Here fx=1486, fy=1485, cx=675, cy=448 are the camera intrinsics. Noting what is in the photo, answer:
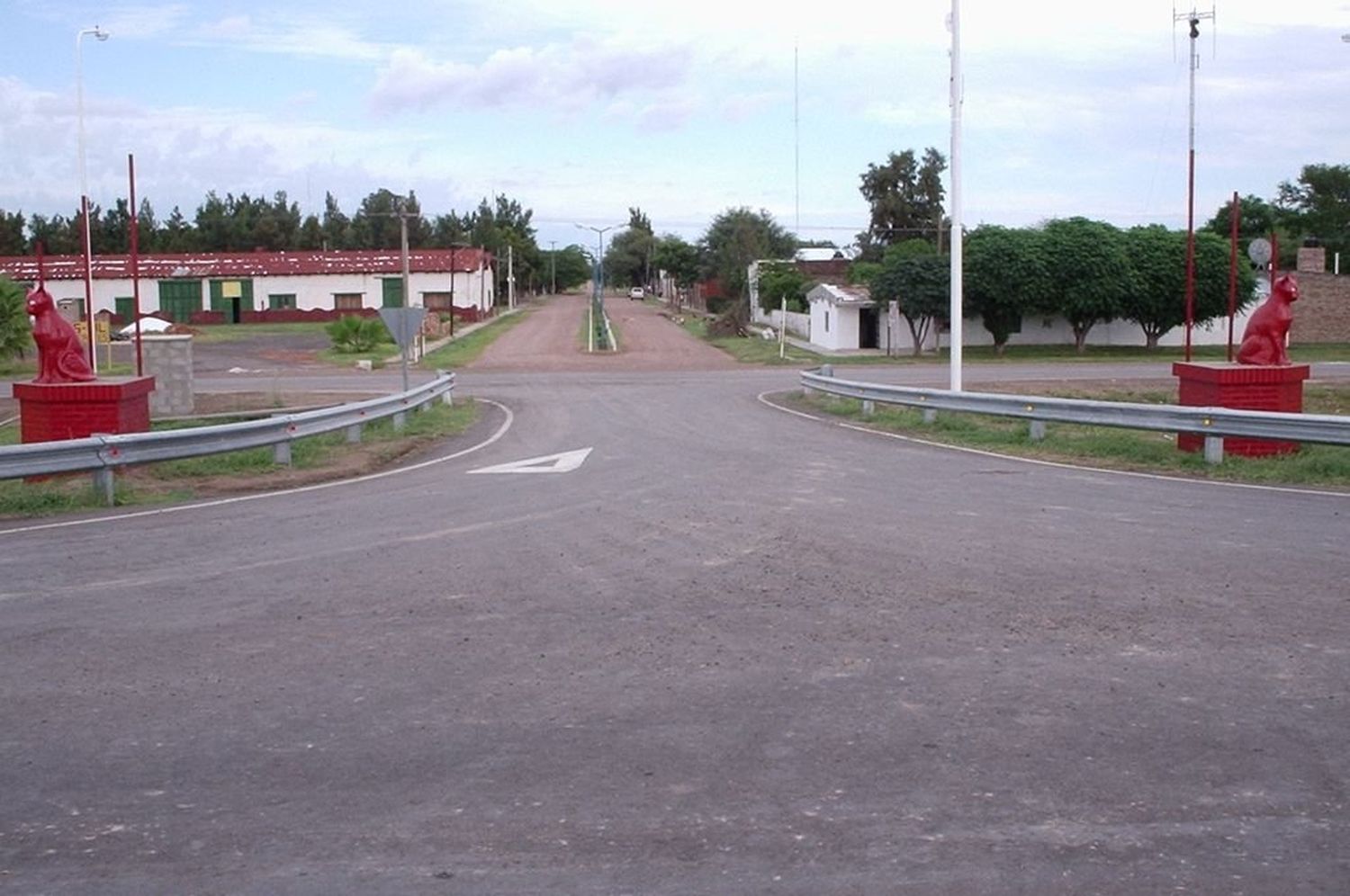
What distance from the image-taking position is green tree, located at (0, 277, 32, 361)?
4906 cm

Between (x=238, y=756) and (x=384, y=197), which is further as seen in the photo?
(x=384, y=197)

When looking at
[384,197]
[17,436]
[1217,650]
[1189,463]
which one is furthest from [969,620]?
[384,197]

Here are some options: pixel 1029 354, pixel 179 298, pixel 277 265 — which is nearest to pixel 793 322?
pixel 1029 354

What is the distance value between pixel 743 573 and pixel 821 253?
104m

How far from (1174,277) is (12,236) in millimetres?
98326

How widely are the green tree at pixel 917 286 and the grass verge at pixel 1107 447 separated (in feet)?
88.2

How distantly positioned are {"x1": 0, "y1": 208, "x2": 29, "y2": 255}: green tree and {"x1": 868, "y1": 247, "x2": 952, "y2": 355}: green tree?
3363 inches

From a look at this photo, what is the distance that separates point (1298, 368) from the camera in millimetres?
20562

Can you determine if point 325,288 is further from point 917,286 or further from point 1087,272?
point 1087,272

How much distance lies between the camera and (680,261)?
5084 inches

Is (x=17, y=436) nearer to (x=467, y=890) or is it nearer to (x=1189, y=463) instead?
(x=1189, y=463)

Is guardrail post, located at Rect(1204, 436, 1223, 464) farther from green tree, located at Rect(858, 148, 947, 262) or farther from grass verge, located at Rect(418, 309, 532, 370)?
green tree, located at Rect(858, 148, 947, 262)

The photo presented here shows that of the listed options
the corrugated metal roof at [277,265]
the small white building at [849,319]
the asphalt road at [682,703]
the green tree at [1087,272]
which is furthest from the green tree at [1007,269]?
the asphalt road at [682,703]

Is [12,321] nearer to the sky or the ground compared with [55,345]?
nearer to the sky
